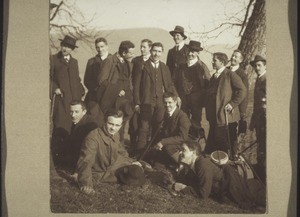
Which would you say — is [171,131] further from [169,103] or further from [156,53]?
[156,53]

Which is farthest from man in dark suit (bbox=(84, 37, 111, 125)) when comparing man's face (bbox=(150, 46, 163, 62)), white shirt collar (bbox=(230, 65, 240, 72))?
white shirt collar (bbox=(230, 65, 240, 72))

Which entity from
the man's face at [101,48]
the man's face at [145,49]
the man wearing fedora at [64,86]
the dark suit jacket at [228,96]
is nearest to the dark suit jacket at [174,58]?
the man's face at [145,49]

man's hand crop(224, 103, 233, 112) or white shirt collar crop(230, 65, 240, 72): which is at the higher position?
white shirt collar crop(230, 65, 240, 72)

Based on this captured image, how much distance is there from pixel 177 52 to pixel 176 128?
39cm

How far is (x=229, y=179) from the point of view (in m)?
2.57

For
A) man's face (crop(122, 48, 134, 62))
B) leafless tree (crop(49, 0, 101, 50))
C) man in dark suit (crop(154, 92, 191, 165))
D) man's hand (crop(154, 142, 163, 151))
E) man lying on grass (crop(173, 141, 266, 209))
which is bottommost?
man lying on grass (crop(173, 141, 266, 209))

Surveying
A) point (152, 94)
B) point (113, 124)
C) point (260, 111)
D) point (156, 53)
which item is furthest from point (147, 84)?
point (260, 111)

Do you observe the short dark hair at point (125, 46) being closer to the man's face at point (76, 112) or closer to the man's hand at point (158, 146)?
the man's face at point (76, 112)

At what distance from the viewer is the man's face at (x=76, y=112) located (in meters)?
2.57

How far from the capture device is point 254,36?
8.38ft

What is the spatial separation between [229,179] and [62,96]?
0.94m

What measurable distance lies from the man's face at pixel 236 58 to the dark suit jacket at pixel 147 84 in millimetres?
328

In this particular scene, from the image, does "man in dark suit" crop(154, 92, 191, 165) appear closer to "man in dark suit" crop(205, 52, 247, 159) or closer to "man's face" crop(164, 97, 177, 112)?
"man's face" crop(164, 97, 177, 112)

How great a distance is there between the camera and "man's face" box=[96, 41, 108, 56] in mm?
2562
